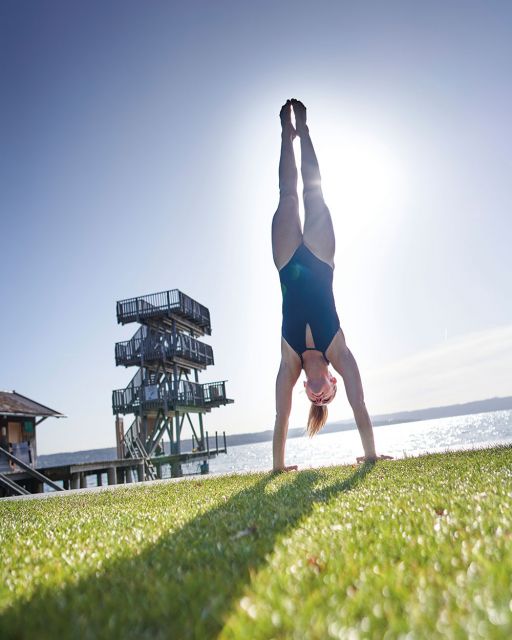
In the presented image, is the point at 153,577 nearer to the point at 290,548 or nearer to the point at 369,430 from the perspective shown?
the point at 290,548

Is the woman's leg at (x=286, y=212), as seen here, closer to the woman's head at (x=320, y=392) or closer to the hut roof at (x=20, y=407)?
the woman's head at (x=320, y=392)

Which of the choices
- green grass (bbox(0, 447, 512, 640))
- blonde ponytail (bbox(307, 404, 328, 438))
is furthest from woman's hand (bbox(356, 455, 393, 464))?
green grass (bbox(0, 447, 512, 640))

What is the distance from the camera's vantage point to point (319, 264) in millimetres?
5977

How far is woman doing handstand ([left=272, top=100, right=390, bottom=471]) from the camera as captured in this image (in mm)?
5758

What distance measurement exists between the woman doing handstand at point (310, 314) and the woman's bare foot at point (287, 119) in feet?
1.70

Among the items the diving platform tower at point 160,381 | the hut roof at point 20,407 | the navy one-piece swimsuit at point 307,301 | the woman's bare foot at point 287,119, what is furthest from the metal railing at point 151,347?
the navy one-piece swimsuit at point 307,301

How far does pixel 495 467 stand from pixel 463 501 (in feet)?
6.04

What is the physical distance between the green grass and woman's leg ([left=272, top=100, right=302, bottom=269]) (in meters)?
3.64

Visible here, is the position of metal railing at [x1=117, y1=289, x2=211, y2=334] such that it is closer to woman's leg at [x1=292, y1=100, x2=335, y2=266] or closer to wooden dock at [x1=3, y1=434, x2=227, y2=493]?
wooden dock at [x1=3, y1=434, x2=227, y2=493]

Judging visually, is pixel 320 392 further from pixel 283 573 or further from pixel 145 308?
pixel 145 308

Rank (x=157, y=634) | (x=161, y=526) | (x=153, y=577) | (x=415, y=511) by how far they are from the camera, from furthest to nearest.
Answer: (x=161, y=526)
(x=415, y=511)
(x=153, y=577)
(x=157, y=634)

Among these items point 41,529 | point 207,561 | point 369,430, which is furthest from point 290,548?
point 369,430

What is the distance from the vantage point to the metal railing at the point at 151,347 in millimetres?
31438

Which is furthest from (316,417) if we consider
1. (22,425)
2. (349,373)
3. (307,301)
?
(22,425)
